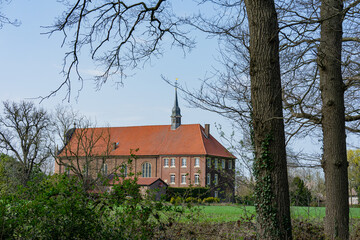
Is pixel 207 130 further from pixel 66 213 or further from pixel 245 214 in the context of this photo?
pixel 66 213

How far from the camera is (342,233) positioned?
26.0 ft

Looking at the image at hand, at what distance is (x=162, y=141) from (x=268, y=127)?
54240 millimetres

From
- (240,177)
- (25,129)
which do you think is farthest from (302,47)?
(25,129)

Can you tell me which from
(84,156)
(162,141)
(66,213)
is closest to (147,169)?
(162,141)

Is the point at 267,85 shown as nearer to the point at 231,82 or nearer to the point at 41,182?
the point at 41,182

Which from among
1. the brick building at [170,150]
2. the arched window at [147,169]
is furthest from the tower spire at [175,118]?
the arched window at [147,169]

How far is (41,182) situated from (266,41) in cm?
395

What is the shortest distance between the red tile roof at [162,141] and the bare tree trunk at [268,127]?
162ft

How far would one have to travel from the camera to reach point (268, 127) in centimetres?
584

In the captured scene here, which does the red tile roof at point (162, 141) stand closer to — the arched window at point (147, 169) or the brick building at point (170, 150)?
the brick building at point (170, 150)

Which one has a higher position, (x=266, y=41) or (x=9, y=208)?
(x=266, y=41)

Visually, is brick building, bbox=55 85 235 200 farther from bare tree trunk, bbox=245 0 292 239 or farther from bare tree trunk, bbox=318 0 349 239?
bare tree trunk, bbox=245 0 292 239

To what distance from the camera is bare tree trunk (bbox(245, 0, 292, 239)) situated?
18.9 ft

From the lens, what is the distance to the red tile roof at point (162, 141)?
57219mm
